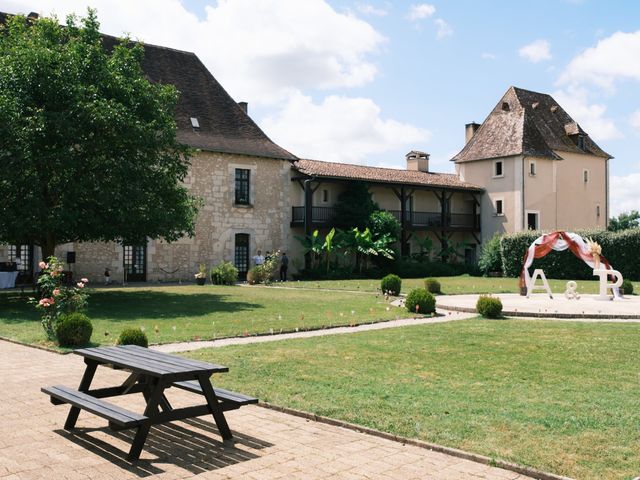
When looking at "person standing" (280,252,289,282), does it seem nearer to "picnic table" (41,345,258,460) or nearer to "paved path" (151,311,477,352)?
"paved path" (151,311,477,352)

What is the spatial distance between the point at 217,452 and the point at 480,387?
11.2 ft

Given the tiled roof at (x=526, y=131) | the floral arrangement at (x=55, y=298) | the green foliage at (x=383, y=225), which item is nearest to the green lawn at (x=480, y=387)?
the floral arrangement at (x=55, y=298)

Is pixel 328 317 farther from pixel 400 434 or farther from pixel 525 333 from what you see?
pixel 400 434

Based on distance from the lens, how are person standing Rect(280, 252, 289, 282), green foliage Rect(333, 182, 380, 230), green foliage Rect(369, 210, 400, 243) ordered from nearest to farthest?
person standing Rect(280, 252, 289, 282) → green foliage Rect(369, 210, 400, 243) → green foliage Rect(333, 182, 380, 230)

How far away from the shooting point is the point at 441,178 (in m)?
41.7

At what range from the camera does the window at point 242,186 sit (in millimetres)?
31672

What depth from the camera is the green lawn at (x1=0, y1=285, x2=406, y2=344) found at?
480 inches

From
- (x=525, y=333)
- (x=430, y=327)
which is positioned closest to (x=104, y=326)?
(x=430, y=327)

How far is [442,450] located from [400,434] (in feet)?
1.53

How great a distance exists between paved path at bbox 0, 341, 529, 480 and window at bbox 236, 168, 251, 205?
25.5 meters

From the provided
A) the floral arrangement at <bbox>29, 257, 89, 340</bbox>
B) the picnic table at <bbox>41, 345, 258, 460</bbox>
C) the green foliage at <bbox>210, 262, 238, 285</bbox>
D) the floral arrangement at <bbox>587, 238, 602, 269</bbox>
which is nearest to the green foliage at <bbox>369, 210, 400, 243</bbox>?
the green foliage at <bbox>210, 262, 238, 285</bbox>

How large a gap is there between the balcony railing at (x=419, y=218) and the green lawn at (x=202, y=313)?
12.2 metres

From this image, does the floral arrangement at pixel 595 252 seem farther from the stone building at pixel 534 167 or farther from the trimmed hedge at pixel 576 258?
the stone building at pixel 534 167

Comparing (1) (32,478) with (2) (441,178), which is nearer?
(1) (32,478)
